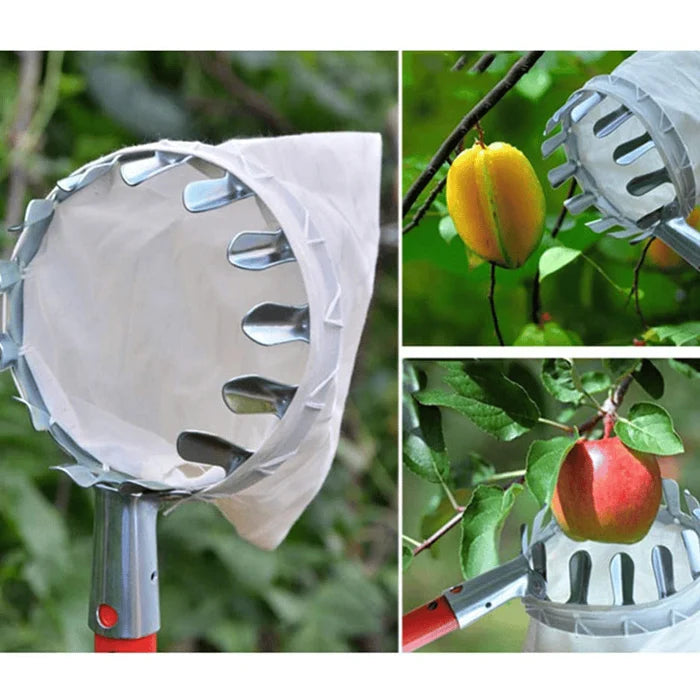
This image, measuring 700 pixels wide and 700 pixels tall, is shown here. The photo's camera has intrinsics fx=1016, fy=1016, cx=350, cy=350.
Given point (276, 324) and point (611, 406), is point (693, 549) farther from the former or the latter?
point (276, 324)

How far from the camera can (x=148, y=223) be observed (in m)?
0.54

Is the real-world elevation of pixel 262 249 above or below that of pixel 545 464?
above

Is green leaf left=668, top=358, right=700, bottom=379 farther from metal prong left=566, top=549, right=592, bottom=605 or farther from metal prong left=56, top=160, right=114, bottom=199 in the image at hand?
metal prong left=56, top=160, right=114, bottom=199

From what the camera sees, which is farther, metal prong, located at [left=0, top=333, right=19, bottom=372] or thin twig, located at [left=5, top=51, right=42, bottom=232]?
thin twig, located at [left=5, top=51, right=42, bottom=232]

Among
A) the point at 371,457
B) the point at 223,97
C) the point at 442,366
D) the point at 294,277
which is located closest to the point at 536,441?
the point at 442,366

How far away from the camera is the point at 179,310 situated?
559mm

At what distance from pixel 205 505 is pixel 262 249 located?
1.77 feet

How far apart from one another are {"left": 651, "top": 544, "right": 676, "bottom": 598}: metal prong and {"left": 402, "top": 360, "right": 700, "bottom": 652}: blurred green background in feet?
0.13

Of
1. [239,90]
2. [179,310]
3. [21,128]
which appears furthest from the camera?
[239,90]

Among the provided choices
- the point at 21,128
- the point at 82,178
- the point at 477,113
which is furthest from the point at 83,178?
the point at 21,128

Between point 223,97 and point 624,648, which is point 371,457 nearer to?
point 223,97

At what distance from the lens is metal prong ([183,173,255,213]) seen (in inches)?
18.2

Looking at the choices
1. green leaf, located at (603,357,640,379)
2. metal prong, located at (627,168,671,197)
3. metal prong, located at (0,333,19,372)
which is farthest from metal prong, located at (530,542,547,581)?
metal prong, located at (0,333,19,372)

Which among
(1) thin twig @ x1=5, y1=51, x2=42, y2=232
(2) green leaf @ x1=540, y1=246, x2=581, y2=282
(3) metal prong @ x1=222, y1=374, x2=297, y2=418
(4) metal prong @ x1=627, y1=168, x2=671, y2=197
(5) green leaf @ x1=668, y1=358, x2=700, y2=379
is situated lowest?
(3) metal prong @ x1=222, y1=374, x2=297, y2=418
